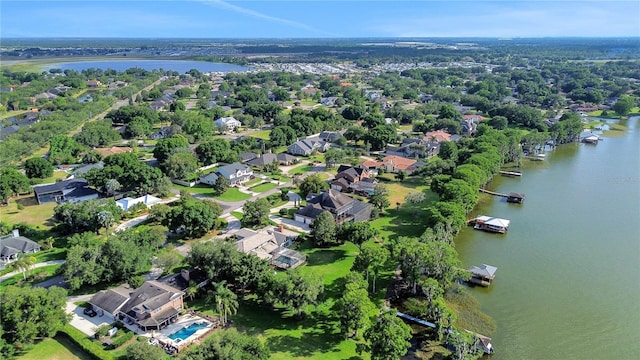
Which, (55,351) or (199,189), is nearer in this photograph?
(55,351)

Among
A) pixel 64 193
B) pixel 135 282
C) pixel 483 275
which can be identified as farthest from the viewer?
pixel 64 193

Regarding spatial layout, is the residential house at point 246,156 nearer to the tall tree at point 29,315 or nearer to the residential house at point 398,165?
the residential house at point 398,165

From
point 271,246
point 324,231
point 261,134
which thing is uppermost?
point 324,231

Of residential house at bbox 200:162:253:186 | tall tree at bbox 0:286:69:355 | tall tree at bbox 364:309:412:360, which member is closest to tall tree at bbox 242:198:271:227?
residential house at bbox 200:162:253:186

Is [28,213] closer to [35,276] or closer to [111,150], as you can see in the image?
[35,276]

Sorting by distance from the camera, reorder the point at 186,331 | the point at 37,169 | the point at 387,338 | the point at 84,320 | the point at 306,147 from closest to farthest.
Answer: the point at 387,338, the point at 186,331, the point at 84,320, the point at 37,169, the point at 306,147

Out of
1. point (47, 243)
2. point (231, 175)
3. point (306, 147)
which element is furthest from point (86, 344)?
point (306, 147)
